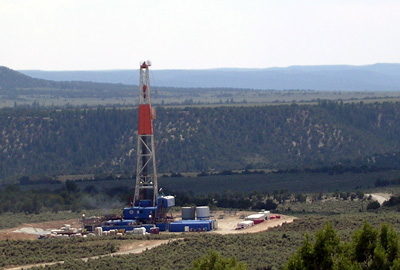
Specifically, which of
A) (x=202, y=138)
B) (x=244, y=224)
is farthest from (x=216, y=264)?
(x=202, y=138)

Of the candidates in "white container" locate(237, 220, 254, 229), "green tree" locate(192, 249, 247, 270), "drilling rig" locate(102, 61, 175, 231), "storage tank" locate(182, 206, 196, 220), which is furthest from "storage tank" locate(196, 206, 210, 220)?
"green tree" locate(192, 249, 247, 270)

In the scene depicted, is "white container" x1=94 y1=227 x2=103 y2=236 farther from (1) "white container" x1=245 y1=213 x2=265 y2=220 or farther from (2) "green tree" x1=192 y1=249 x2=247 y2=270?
(2) "green tree" x1=192 y1=249 x2=247 y2=270

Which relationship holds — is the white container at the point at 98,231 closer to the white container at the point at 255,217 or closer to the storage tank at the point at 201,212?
the storage tank at the point at 201,212

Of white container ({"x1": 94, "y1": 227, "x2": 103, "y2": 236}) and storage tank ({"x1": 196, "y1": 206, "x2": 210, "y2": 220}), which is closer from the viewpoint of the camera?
white container ({"x1": 94, "y1": 227, "x2": 103, "y2": 236})

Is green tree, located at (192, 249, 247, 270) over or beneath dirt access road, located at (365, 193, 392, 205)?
over

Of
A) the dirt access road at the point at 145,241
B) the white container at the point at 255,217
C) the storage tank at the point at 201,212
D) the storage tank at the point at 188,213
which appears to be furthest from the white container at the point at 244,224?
the storage tank at the point at 188,213

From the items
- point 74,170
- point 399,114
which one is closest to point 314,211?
point 74,170

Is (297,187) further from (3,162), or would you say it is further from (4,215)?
(3,162)
